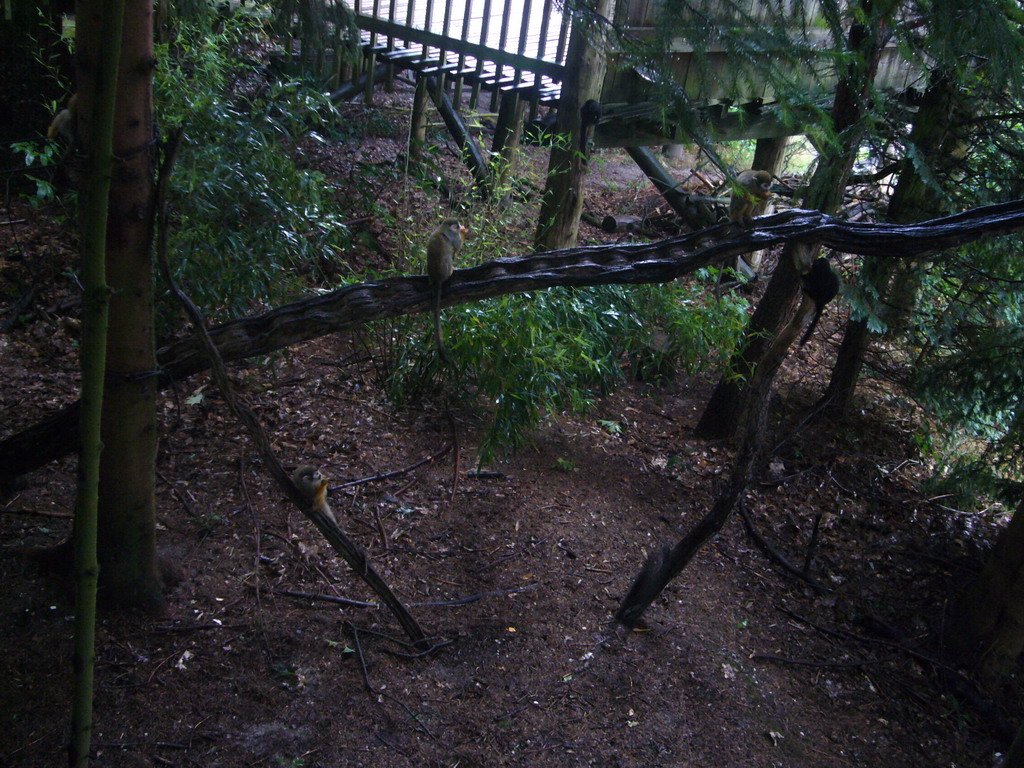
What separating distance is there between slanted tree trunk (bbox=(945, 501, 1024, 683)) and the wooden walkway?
405cm

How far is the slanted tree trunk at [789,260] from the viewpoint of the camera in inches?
160

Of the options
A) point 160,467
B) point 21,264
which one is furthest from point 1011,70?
point 21,264

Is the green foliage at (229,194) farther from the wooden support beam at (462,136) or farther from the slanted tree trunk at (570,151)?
the slanted tree trunk at (570,151)

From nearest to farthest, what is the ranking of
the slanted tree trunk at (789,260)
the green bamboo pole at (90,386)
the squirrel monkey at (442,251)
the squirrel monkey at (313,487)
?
the green bamboo pole at (90,386)
the squirrel monkey at (313,487)
the squirrel monkey at (442,251)
the slanted tree trunk at (789,260)

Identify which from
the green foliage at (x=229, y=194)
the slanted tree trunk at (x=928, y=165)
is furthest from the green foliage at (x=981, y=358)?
the green foliage at (x=229, y=194)

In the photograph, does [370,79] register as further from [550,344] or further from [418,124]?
[550,344]

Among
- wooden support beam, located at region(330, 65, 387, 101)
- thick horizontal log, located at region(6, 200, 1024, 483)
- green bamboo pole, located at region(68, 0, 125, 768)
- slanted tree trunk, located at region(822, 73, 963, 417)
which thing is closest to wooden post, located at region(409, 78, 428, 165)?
wooden support beam, located at region(330, 65, 387, 101)

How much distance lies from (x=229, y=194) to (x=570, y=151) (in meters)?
2.37

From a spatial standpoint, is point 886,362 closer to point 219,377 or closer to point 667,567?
point 667,567

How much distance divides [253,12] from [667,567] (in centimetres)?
431

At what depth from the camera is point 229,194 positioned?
3.74 meters

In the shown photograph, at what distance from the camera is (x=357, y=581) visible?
10.9 feet

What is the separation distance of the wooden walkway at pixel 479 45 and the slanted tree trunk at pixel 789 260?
1.89m

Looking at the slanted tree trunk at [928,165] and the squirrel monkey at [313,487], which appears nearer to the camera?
the squirrel monkey at [313,487]
